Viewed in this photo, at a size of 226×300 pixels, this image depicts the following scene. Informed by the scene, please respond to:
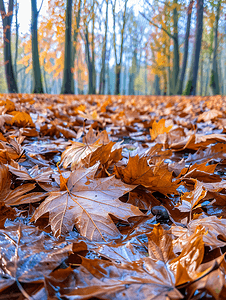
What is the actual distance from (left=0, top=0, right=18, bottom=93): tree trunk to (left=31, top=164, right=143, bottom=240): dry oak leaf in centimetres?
413

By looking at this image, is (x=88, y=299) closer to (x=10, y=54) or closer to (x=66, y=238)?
(x=66, y=238)

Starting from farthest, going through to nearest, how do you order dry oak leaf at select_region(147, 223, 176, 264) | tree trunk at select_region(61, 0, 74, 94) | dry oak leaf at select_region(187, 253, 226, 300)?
tree trunk at select_region(61, 0, 74, 94), dry oak leaf at select_region(147, 223, 176, 264), dry oak leaf at select_region(187, 253, 226, 300)

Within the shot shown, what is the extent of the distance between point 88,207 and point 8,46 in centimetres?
577

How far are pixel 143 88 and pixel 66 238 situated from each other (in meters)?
48.9

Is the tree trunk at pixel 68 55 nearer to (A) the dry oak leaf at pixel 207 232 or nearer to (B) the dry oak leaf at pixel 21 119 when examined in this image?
(B) the dry oak leaf at pixel 21 119

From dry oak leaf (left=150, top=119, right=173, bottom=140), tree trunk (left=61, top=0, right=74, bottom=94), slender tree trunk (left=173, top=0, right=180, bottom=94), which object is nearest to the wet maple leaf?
dry oak leaf (left=150, top=119, right=173, bottom=140)

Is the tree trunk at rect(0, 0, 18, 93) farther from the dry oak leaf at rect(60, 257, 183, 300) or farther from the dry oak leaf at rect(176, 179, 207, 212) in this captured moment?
the dry oak leaf at rect(60, 257, 183, 300)

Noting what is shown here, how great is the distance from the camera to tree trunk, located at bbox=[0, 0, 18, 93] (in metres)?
3.67

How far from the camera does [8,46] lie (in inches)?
202

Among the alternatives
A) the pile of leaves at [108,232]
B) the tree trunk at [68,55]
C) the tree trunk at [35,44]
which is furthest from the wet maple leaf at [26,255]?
the tree trunk at [68,55]

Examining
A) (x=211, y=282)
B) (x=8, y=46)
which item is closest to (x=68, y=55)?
(x=8, y=46)

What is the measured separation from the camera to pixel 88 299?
383 millimetres

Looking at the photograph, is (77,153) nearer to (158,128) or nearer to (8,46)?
(158,128)

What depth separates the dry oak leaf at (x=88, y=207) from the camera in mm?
586
